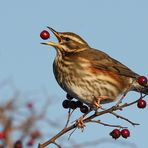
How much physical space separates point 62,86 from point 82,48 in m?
0.89

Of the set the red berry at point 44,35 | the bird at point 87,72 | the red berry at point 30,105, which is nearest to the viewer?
the red berry at point 44,35

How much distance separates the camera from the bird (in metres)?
6.10

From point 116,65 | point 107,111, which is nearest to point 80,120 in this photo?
point 107,111

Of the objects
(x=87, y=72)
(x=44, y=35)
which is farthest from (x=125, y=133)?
(x=87, y=72)

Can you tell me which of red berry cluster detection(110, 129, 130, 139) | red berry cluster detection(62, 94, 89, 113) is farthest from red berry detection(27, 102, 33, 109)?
red berry cluster detection(110, 129, 130, 139)

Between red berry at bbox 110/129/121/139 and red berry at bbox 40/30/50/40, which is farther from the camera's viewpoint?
red berry at bbox 40/30/50/40

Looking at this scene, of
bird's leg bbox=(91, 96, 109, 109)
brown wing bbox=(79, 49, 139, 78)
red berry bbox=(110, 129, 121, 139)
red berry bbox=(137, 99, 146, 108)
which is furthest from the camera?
brown wing bbox=(79, 49, 139, 78)

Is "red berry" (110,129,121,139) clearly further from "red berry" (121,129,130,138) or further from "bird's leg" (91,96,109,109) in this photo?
"bird's leg" (91,96,109,109)

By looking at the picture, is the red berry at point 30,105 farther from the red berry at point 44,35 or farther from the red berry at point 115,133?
the red berry at point 115,133

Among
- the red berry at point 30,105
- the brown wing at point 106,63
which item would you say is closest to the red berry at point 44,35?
the brown wing at point 106,63

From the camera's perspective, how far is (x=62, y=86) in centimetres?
621

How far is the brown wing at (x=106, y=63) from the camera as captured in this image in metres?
6.69

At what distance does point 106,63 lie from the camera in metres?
6.82

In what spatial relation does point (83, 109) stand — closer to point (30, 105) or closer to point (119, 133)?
point (119, 133)
